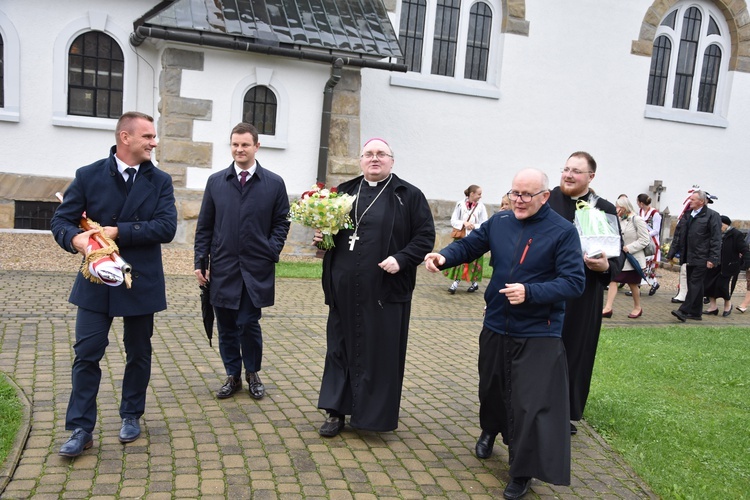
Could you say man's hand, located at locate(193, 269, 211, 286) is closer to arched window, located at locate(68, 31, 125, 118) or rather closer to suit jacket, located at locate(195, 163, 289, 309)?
suit jacket, located at locate(195, 163, 289, 309)

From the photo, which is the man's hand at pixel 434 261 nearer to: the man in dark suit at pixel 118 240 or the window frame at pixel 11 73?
the man in dark suit at pixel 118 240

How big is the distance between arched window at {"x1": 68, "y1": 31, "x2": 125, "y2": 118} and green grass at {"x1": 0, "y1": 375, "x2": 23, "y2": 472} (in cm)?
947

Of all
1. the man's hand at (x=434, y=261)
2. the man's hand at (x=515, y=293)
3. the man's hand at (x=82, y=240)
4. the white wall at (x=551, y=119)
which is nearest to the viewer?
the man's hand at (x=515, y=293)

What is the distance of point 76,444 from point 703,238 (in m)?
10.1

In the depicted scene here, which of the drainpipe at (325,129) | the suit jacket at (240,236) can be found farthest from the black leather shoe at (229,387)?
the drainpipe at (325,129)

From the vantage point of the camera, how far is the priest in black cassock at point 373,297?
511cm

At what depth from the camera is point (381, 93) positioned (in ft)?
52.4

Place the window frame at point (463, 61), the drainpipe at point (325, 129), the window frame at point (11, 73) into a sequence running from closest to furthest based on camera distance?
the window frame at point (11, 73) < the drainpipe at point (325, 129) < the window frame at point (463, 61)

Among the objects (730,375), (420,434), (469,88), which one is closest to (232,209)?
(420,434)

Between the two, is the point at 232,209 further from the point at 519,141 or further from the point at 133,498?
the point at 519,141

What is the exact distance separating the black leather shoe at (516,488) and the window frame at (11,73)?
12.3 metres

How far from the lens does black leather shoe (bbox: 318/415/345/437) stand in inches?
202

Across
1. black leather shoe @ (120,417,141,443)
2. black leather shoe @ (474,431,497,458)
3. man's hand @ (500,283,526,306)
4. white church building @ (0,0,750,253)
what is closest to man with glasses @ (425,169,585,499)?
man's hand @ (500,283,526,306)

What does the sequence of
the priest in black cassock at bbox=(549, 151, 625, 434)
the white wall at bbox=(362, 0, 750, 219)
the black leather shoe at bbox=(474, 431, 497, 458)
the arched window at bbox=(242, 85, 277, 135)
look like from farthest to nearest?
the white wall at bbox=(362, 0, 750, 219) < the arched window at bbox=(242, 85, 277, 135) < the priest in black cassock at bbox=(549, 151, 625, 434) < the black leather shoe at bbox=(474, 431, 497, 458)
